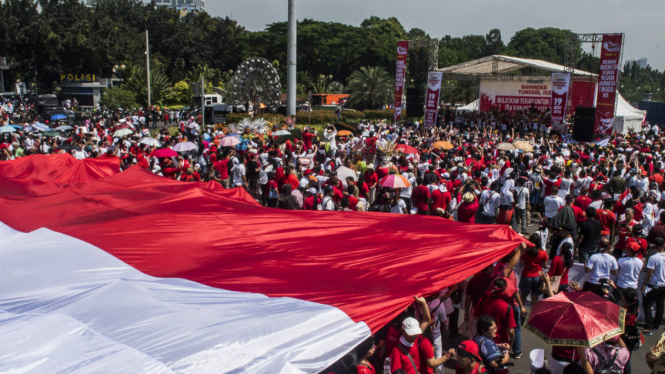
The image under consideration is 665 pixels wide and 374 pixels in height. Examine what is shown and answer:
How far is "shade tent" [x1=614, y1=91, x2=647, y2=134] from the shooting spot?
28375 mm

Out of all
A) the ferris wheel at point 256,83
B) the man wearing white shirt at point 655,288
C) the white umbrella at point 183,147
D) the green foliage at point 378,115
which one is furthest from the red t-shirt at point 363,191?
the green foliage at point 378,115

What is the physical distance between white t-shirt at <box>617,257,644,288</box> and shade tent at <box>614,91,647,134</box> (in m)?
24.2

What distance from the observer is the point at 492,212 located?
32.1ft

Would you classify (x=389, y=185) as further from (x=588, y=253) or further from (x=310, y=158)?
(x=310, y=158)

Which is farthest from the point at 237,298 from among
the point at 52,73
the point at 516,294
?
the point at 52,73

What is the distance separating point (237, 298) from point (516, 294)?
332cm

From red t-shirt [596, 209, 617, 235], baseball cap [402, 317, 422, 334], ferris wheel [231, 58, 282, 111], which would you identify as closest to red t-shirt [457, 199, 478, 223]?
red t-shirt [596, 209, 617, 235]

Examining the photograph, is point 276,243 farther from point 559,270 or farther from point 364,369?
point 559,270

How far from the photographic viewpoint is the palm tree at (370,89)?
43.8 m

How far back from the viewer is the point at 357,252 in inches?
218

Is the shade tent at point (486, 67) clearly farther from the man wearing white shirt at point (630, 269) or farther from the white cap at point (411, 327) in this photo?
the white cap at point (411, 327)

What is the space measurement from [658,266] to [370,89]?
125ft

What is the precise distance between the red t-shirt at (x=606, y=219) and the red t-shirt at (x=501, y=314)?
4.09 meters

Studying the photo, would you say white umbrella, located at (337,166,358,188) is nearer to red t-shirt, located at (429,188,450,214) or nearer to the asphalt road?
red t-shirt, located at (429,188,450,214)
